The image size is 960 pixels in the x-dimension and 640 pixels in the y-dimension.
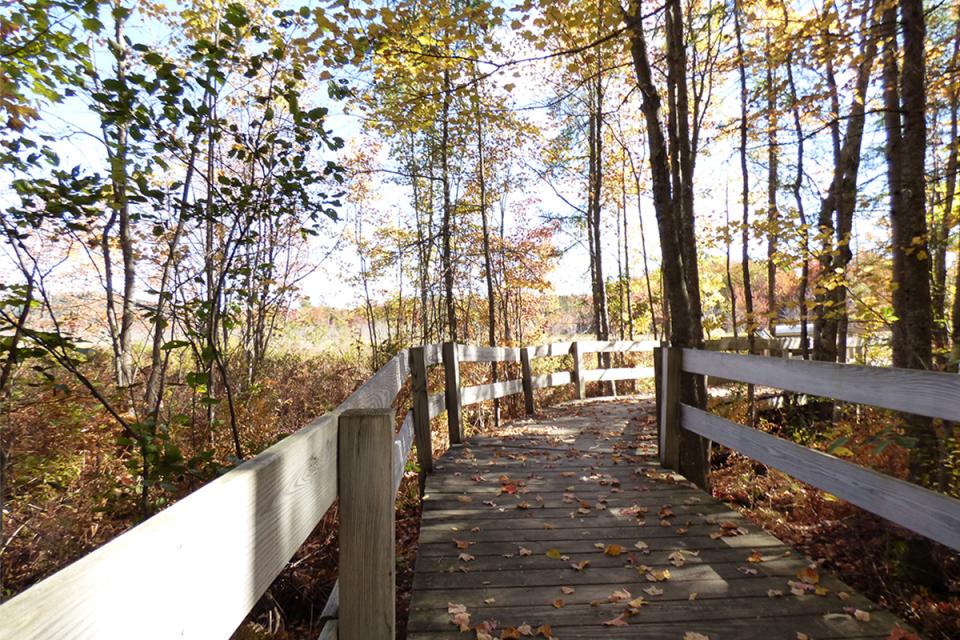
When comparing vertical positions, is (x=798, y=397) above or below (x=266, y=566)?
below

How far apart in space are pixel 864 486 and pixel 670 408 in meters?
2.27

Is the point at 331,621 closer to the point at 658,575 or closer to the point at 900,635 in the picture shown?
the point at 658,575

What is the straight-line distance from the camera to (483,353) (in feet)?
22.5

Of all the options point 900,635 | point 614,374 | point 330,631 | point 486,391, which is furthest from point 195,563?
point 614,374

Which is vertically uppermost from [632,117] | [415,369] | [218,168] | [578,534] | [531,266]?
[632,117]

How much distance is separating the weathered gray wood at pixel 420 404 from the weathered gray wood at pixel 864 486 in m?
2.50

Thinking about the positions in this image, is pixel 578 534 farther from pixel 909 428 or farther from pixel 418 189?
pixel 418 189

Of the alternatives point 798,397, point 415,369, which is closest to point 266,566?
point 415,369

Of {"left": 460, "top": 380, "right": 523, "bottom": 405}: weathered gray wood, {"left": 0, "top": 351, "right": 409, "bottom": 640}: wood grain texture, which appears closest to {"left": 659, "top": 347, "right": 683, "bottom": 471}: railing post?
{"left": 460, "top": 380, "right": 523, "bottom": 405}: weathered gray wood

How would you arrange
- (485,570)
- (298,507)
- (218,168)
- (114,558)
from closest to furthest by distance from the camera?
1. (114,558)
2. (298,507)
3. (485,570)
4. (218,168)

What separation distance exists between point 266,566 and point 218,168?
31.4 ft

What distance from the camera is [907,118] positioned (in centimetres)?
419

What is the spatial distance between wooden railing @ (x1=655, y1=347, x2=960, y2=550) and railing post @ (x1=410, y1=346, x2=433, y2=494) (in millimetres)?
2335

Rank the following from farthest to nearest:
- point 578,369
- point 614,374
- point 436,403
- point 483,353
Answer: point 614,374 → point 578,369 → point 483,353 → point 436,403
